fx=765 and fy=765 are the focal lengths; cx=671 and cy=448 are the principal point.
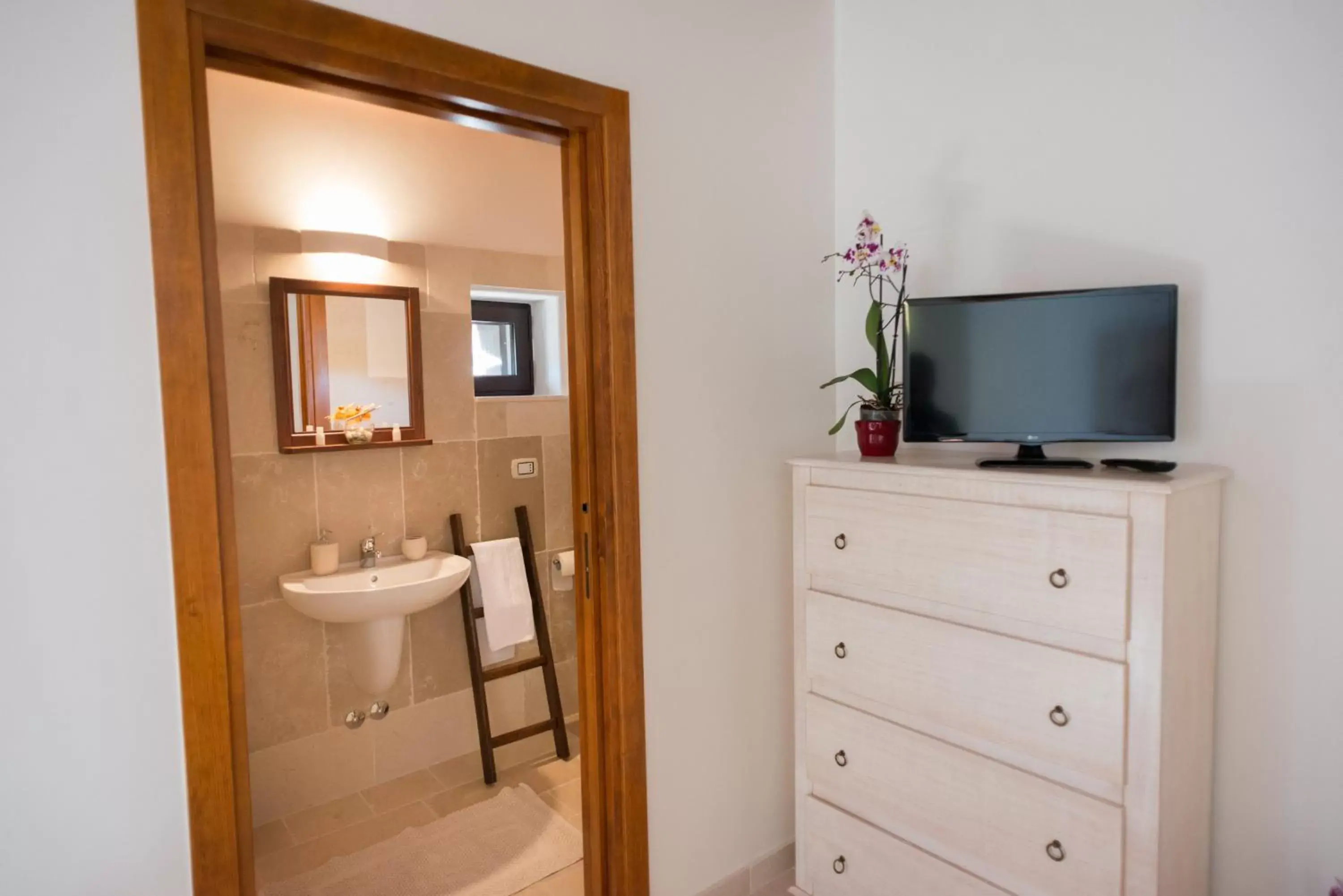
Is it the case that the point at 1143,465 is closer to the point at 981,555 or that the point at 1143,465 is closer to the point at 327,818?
the point at 981,555

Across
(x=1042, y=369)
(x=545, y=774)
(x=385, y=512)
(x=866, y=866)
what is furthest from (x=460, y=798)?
(x=1042, y=369)

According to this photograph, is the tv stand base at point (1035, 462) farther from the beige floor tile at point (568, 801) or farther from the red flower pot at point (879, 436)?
the beige floor tile at point (568, 801)

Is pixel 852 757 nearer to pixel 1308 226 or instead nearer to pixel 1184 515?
pixel 1184 515

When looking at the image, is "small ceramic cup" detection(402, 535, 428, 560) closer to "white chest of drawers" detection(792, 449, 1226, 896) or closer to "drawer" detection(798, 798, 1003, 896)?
"white chest of drawers" detection(792, 449, 1226, 896)

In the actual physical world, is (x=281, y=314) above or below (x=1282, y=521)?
above

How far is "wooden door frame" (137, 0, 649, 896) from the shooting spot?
49.0 inches

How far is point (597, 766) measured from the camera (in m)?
1.89

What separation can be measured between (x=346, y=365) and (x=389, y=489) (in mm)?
477

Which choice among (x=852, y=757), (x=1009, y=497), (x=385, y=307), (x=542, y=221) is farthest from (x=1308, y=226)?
(x=385, y=307)

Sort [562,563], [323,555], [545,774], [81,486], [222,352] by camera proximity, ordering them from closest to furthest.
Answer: [81,486]
[222,352]
[323,555]
[545,774]
[562,563]

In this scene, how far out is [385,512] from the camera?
2854 mm

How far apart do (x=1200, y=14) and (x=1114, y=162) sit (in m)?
0.31

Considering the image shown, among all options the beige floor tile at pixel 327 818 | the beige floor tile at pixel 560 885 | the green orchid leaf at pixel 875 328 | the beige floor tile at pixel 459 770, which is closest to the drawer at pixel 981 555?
the green orchid leaf at pixel 875 328

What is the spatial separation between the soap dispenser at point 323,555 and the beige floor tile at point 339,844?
2.87ft
